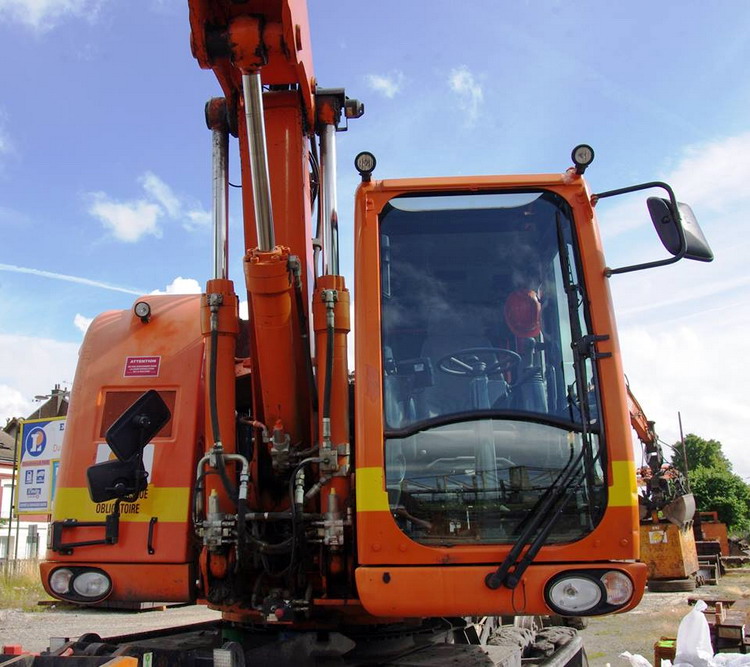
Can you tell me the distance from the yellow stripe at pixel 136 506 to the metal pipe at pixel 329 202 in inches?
54.0

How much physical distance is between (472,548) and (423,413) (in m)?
0.61

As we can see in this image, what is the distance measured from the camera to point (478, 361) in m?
3.33

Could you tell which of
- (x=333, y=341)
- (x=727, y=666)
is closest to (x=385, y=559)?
(x=333, y=341)

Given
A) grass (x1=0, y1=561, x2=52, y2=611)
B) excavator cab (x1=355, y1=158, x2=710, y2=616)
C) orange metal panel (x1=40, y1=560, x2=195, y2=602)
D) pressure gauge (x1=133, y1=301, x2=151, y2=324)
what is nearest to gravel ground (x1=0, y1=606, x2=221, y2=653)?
grass (x1=0, y1=561, x2=52, y2=611)

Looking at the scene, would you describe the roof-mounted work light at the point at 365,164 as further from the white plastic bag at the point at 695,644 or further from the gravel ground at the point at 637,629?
the gravel ground at the point at 637,629

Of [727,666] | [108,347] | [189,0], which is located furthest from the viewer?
[727,666]

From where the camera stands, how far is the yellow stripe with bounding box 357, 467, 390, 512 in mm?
3148

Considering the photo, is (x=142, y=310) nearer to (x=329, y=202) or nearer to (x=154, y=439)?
(x=154, y=439)

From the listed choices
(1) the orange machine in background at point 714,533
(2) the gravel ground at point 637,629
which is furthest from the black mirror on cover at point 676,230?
(1) the orange machine in background at point 714,533

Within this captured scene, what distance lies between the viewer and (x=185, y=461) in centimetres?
372

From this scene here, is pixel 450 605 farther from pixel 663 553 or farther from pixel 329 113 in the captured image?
pixel 663 553

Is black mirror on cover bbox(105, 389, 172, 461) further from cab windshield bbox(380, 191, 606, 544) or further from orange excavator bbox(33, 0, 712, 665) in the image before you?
cab windshield bbox(380, 191, 606, 544)

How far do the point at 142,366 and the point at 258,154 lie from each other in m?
1.46

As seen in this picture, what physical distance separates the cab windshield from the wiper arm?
0.02 m
